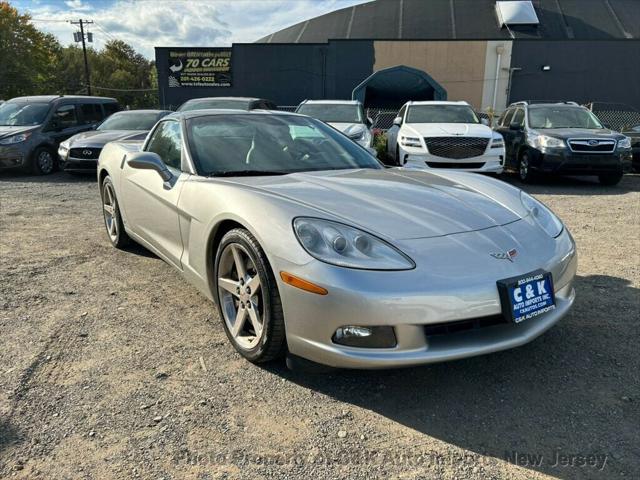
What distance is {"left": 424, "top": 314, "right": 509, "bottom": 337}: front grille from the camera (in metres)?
2.29

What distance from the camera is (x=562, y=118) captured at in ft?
33.3

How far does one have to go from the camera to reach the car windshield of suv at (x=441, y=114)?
10352 millimetres

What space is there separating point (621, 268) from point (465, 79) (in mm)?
20854

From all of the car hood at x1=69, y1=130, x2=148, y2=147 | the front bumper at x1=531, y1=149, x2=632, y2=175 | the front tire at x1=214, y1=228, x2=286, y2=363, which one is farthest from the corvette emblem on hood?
the car hood at x1=69, y1=130, x2=148, y2=147

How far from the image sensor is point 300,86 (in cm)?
2400

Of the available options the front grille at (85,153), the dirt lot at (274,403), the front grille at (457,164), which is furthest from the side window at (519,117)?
the front grille at (85,153)

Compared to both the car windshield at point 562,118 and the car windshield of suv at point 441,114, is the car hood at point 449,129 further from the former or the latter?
the car windshield at point 562,118

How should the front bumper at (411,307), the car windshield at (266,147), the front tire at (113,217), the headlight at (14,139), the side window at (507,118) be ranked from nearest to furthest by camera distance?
1. the front bumper at (411,307)
2. the car windshield at (266,147)
3. the front tire at (113,217)
4. the headlight at (14,139)
5. the side window at (507,118)

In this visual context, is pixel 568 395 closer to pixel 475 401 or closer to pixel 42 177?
pixel 475 401

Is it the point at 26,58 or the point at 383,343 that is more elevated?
the point at 26,58

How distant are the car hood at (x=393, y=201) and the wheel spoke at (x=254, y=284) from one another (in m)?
0.43

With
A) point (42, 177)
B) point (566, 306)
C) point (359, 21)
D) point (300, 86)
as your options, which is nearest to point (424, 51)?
point (300, 86)

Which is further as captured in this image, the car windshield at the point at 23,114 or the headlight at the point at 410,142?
the car windshield at the point at 23,114

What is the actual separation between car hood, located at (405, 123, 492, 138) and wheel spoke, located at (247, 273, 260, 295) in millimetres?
7229
